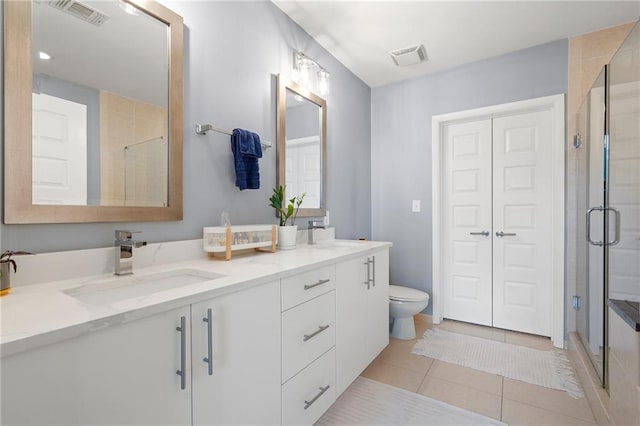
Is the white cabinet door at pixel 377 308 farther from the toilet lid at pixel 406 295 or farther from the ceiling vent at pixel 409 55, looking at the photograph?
the ceiling vent at pixel 409 55

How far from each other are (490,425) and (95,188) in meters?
2.14

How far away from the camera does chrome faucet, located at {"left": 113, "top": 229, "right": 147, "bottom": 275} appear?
1155mm

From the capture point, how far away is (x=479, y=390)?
188 centimetres

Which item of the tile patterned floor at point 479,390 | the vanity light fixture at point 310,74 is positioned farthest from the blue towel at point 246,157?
the tile patterned floor at point 479,390

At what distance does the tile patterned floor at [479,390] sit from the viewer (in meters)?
1.66

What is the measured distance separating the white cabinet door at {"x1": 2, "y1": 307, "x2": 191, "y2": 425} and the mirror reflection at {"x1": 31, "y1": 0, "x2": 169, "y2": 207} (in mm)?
650

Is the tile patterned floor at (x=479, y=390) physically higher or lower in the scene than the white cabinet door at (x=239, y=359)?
lower

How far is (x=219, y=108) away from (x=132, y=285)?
1009 millimetres

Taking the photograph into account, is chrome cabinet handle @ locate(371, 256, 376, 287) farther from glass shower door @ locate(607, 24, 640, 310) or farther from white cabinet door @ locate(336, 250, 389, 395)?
glass shower door @ locate(607, 24, 640, 310)

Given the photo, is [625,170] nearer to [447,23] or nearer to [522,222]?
[522,222]

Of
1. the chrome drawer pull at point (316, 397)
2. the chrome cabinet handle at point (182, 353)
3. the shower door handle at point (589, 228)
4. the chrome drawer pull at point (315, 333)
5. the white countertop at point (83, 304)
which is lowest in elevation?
the chrome drawer pull at point (316, 397)

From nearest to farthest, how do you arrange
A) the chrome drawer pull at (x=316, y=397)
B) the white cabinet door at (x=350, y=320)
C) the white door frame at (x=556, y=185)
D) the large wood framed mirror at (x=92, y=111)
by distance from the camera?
the large wood framed mirror at (x=92, y=111) < the chrome drawer pull at (x=316, y=397) < the white cabinet door at (x=350, y=320) < the white door frame at (x=556, y=185)

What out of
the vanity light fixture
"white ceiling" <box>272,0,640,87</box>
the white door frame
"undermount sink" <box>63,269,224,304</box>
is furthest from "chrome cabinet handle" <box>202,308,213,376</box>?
the white door frame

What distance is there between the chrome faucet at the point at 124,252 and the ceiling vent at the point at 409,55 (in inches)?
98.3
